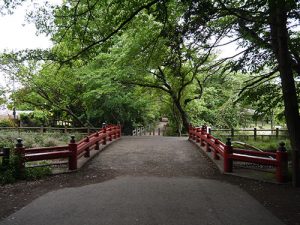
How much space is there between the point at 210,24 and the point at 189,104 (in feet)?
51.5

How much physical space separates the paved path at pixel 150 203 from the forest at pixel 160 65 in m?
2.48

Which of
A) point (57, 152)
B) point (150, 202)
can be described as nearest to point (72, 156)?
point (57, 152)

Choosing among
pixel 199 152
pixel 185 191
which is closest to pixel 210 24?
pixel 199 152

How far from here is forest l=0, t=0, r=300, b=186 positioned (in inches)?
332

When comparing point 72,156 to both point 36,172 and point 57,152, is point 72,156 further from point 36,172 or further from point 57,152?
point 36,172

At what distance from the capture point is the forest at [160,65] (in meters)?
8.44

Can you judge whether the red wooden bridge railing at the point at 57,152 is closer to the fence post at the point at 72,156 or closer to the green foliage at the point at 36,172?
the fence post at the point at 72,156

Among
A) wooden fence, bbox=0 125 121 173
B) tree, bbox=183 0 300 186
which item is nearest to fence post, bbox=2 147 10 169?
wooden fence, bbox=0 125 121 173

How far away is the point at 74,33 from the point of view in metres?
8.30

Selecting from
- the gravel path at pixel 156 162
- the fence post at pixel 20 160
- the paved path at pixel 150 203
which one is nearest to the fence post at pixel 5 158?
the fence post at pixel 20 160

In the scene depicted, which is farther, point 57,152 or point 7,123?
point 7,123

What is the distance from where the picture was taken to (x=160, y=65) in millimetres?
16641

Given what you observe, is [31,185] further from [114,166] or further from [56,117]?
[56,117]

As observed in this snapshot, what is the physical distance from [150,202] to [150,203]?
7cm
